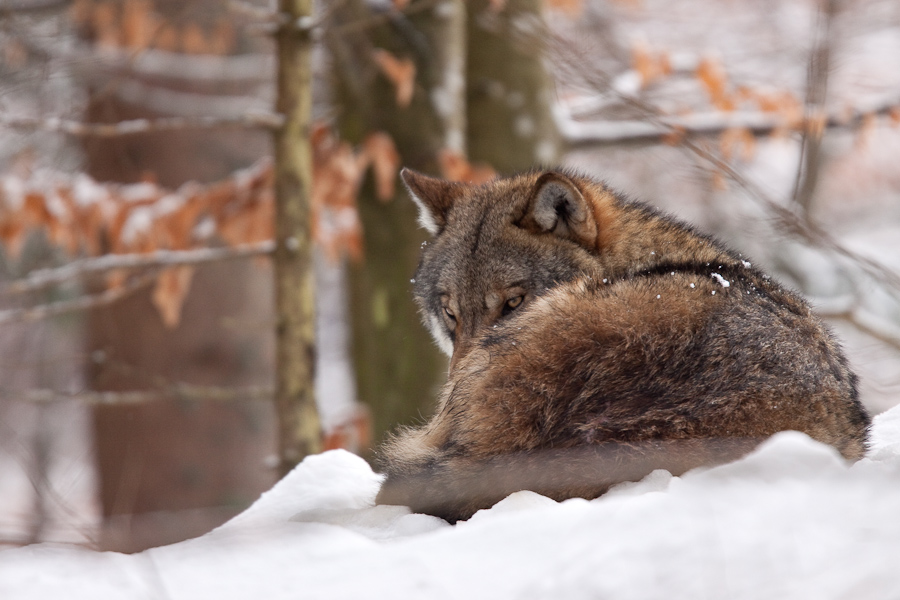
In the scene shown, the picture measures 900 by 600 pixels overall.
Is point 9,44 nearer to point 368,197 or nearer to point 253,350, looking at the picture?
point 368,197

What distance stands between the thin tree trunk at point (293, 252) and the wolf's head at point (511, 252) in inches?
50.6

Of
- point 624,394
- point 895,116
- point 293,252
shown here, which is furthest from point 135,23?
point 624,394

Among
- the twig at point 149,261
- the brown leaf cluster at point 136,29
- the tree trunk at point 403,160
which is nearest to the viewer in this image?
the twig at point 149,261

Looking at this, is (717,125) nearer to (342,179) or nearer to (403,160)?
(403,160)

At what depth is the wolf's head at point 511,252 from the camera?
146 inches

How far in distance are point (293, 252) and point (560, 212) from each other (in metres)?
1.99

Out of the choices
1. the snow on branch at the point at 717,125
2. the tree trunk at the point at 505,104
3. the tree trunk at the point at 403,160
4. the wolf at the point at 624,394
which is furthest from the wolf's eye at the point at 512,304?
the tree trunk at the point at 505,104

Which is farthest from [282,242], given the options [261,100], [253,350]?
[261,100]

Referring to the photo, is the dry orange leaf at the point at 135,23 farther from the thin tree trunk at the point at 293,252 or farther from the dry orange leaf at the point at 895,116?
the dry orange leaf at the point at 895,116

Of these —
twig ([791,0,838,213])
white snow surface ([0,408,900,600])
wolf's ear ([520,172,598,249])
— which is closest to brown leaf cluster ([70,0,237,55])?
wolf's ear ([520,172,598,249])

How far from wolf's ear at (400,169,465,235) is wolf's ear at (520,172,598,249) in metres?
0.68

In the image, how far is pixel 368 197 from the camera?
699 centimetres

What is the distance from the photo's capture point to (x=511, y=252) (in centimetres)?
380

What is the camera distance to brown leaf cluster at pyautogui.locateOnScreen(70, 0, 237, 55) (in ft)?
25.6
